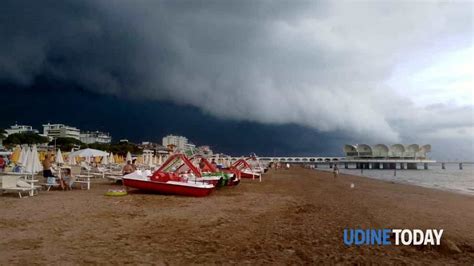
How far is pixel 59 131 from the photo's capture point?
447ft

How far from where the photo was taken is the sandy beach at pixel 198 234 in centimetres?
562

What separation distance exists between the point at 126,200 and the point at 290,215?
595cm

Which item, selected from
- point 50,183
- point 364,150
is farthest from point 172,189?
point 364,150

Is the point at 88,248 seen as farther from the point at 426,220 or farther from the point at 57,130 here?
the point at 57,130

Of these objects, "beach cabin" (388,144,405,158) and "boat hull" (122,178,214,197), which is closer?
"boat hull" (122,178,214,197)

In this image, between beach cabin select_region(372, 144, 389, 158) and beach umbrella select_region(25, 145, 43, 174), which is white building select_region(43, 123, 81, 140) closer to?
beach cabin select_region(372, 144, 389, 158)

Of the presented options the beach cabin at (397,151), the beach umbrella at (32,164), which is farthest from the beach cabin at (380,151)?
the beach umbrella at (32,164)

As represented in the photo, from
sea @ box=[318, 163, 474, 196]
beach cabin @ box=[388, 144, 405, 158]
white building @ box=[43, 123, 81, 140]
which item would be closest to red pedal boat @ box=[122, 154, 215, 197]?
sea @ box=[318, 163, 474, 196]

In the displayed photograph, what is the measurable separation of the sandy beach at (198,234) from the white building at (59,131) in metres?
138

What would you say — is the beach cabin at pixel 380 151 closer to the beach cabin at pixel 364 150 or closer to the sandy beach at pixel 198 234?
the beach cabin at pixel 364 150

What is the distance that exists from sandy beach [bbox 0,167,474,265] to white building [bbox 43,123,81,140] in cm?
13783

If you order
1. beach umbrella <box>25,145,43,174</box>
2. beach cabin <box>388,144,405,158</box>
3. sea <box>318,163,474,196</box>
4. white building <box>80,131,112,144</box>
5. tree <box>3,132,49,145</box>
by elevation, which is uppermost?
white building <box>80,131,112,144</box>

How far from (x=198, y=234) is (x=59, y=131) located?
148 m

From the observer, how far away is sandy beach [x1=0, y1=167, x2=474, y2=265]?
5621 mm
